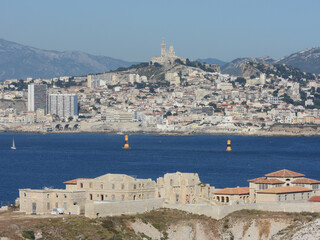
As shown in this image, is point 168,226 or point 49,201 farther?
point 49,201

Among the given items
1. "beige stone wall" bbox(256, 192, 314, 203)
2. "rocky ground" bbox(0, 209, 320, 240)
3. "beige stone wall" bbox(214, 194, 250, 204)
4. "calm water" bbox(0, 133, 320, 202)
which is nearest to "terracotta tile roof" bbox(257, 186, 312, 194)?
"beige stone wall" bbox(256, 192, 314, 203)

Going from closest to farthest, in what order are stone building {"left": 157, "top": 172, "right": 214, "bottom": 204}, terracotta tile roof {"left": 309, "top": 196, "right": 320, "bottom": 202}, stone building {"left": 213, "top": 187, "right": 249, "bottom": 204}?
terracotta tile roof {"left": 309, "top": 196, "right": 320, "bottom": 202}
stone building {"left": 157, "top": 172, "right": 214, "bottom": 204}
stone building {"left": 213, "top": 187, "right": 249, "bottom": 204}

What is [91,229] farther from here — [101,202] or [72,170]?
[72,170]

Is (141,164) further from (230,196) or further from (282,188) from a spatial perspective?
(282,188)

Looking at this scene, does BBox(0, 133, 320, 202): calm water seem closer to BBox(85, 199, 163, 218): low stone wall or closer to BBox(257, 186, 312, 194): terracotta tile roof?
BBox(85, 199, 163, 218): low stone wall

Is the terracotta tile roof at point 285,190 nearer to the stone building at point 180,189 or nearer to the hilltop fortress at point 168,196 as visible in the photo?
the hilltop fortress at point 168,196

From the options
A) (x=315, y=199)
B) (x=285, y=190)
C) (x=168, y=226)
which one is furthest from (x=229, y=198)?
(x=168, y=226)
